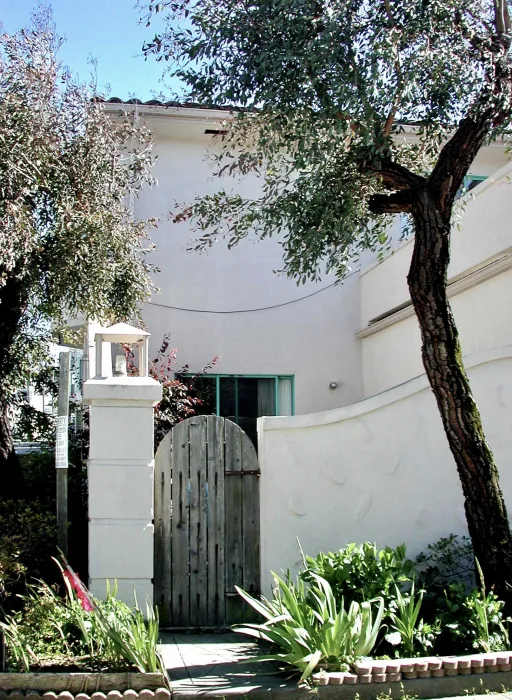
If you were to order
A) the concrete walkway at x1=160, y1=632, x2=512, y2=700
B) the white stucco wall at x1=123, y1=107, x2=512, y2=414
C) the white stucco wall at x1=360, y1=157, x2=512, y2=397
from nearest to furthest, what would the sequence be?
1. the concrete walkway at x1=160, y1=632, x2=512, y2=700
2. the white stucco wall at x1=360, y1=157, x2=512, y2=397
3. the white stucco wall at x1=123, y1=107, x2=512, y2=414

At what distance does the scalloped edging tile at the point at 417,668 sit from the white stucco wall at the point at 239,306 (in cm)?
752

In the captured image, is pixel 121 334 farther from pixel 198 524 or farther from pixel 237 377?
pixel 237 377

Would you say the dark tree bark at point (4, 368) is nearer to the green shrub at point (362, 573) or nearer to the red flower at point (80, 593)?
the red flower at point (80, 593)

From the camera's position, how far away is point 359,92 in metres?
6.52

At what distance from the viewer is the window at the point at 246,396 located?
1260 cm

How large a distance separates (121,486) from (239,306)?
6.37 meters

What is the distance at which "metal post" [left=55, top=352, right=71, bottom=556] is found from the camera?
6648 mm

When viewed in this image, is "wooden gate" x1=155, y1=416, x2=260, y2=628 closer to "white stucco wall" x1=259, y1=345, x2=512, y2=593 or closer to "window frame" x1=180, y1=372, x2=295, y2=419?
"white stucco wall" x1=259, y1=345, x2=512, y2=593

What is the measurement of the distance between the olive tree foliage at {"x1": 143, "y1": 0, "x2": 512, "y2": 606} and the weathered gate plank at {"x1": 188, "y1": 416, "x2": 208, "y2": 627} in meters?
2.13

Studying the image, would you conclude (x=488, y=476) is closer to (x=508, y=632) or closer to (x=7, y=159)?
(x=508, y=632)

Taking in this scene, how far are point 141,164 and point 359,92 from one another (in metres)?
3.35

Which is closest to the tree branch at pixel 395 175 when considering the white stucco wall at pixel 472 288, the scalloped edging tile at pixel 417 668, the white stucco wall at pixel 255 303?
the white stucco wall at pixel 472 288

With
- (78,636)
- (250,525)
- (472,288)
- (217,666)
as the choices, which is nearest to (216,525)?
(250,525)

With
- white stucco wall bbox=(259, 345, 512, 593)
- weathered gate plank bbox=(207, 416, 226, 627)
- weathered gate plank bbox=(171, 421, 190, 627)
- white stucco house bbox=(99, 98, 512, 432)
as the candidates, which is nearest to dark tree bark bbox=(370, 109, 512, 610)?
white stucco wall bbox=(259, 345, 512, 593)
